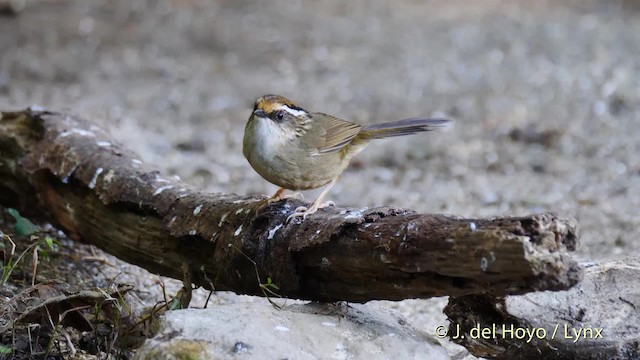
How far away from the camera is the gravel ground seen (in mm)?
7590

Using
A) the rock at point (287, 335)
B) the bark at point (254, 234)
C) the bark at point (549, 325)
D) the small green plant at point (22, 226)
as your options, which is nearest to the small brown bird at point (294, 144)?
the bark at point (254, 234)

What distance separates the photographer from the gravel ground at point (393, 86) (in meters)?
7.59

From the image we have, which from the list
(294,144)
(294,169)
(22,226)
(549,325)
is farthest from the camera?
(22,226)

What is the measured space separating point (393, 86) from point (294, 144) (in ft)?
19.8

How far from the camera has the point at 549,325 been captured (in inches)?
138

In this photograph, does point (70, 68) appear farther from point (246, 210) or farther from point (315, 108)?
point (246, 210)

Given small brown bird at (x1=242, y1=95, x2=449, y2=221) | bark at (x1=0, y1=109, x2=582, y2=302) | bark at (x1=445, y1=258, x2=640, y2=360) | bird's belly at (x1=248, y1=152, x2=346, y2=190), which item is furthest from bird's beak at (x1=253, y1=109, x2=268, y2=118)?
bark at (x1=445, y1=258, x2=640, y2=360)

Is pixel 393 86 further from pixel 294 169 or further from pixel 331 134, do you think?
pixel 294 169

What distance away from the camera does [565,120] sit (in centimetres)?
915

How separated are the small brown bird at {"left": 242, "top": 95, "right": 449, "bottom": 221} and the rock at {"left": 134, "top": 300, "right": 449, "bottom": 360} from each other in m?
0.70

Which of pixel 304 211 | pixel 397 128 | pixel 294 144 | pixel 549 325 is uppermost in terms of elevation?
pixel 397 128

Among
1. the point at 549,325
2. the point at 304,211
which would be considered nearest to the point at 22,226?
the point at 304,211

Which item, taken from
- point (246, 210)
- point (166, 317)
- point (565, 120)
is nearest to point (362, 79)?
point (565, 120)

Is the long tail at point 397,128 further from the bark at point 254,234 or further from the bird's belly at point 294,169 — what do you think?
the bark at point 254,234
